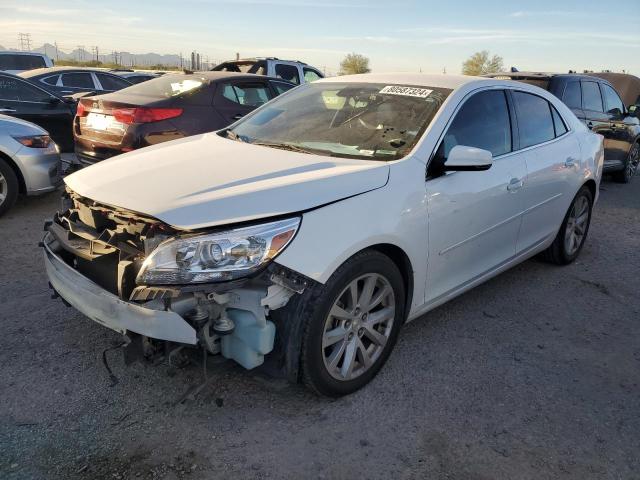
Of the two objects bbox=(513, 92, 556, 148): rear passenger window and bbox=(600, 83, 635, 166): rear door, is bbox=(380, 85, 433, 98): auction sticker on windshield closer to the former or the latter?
bbox=(513, 92, 556, 148): rear passenger window

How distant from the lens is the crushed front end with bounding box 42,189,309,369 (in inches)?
91.4

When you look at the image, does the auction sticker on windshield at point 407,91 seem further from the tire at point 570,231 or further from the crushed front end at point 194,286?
the tire at point 570,231

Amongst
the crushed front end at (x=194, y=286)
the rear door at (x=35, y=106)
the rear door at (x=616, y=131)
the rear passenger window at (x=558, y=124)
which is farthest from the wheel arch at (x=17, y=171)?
the rear door at (x=616, y=131)

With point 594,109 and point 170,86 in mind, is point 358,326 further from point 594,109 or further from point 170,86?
point 594,109

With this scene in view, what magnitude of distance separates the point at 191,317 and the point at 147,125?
406 cm

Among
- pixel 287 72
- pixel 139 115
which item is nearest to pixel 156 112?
pixel 139 115

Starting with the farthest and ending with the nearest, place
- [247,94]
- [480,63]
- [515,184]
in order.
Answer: [480,63]
[247,94]
[515,184]

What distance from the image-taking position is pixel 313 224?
2.47 meters

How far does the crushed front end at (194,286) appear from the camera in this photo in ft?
7.62

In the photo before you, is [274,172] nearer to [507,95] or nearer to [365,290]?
[365,290]

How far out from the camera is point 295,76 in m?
11.1

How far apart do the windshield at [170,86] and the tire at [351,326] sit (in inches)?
172

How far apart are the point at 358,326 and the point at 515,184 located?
1.72 m

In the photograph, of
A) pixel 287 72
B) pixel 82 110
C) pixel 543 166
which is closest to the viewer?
pixel 543 166
